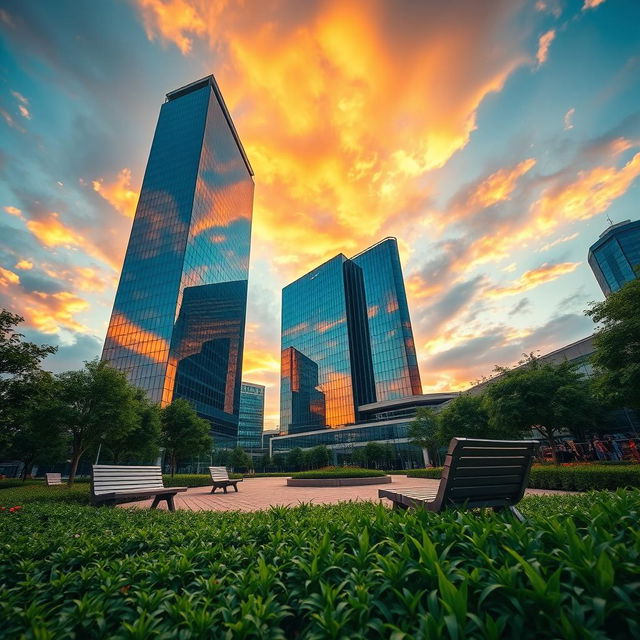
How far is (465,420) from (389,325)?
52.3 m

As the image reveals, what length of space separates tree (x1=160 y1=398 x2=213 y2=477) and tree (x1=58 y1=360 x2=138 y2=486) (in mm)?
7330

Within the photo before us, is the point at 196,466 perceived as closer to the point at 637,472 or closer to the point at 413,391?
the point at 413,391

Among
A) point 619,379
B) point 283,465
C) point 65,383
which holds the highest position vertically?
point 65,383

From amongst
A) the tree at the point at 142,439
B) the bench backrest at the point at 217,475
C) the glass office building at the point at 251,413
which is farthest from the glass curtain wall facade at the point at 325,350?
the bench backrest at the point at 217,475

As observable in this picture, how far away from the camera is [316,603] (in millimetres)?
1742

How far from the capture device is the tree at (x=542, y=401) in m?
17.2

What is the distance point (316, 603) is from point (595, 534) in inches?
76.0

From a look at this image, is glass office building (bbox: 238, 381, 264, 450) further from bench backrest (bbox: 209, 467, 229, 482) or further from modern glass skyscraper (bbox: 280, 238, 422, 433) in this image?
bench backrest (bbox: 209, 467, 229, 482)

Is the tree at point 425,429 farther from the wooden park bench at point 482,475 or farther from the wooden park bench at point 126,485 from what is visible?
the wooden park bench at point 482,475

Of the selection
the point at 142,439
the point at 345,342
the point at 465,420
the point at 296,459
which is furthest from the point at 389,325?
the point at 142,439

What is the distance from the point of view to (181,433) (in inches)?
943

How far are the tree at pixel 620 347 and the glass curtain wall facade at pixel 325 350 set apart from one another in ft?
211

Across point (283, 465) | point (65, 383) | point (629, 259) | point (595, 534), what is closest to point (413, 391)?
point (283, 465)

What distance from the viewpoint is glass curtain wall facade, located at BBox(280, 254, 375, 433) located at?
79.1 m
